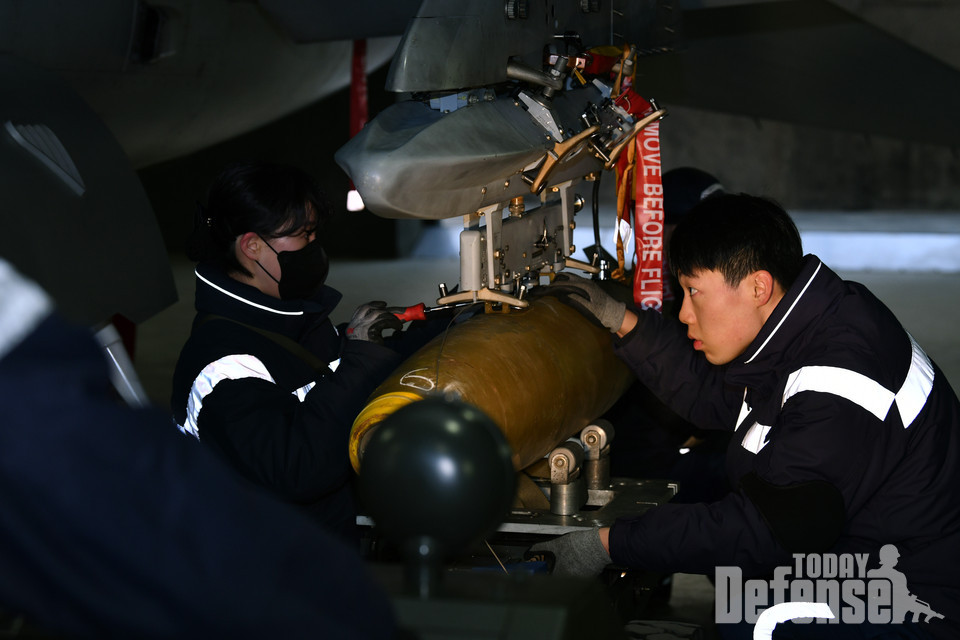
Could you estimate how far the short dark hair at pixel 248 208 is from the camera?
7.38 feet

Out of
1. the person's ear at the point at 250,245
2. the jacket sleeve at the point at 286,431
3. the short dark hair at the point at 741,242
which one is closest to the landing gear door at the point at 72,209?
the person's ear at the point at 250,245

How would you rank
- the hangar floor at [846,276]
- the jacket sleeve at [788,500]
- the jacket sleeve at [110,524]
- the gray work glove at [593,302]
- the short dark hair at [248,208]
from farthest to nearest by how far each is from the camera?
the hangar floor at [846,276]
the gray work glove at [593,302]
the short dark hair at [248,208]
the jacket sleeve at [788,500]
the jacket sleeve at [110,524]

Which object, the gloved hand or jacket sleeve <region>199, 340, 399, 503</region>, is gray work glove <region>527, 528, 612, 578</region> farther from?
the gloved hand

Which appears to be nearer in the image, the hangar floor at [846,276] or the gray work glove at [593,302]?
the gray work glove at [593,302]

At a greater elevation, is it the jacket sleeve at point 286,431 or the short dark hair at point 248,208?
the short dark hair at point 248,208

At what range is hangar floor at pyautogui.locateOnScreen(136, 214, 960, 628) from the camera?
7.16 metres

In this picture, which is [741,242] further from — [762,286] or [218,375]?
[218,375]

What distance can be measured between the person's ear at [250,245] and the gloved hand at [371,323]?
0.26 m

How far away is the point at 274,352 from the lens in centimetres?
219

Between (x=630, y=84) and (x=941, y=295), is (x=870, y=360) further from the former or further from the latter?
(x=941, y=295)

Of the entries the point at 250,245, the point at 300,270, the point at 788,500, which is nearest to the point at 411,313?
the point at 300,270

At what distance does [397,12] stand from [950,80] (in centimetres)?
271

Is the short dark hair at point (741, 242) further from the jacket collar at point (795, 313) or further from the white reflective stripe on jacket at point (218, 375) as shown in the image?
the white reflective stripe on jacket at point (218, 375)

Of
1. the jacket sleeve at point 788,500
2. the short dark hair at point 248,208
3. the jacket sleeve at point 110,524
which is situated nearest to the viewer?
the jacket sleeve at point 110,524
